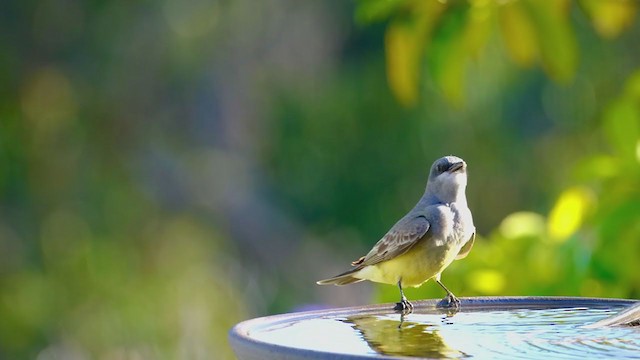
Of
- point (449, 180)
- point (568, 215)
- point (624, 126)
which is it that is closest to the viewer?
point (449, 180)

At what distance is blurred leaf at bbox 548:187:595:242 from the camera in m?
4.09

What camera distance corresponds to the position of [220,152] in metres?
14.3

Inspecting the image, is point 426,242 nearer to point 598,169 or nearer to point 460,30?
point 460,30

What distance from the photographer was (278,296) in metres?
12.1

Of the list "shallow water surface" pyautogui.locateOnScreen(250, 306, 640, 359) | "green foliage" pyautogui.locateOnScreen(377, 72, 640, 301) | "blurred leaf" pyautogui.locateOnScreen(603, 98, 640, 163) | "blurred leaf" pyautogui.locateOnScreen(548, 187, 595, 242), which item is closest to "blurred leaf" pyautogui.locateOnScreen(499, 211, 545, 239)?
"green foliage" pyautogui.locateOnScreen(377, 72, 640, 301)

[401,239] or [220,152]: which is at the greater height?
[220,152]

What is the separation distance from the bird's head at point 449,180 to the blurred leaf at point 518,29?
398 mm

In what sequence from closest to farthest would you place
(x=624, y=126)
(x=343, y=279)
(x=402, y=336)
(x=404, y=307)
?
(x=402, y=336) → (x=404, y=307) → (x=343, y=279) → (x=624, y=126)

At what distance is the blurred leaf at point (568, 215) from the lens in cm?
409

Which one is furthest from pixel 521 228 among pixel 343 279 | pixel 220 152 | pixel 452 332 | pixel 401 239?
pixel 220 152

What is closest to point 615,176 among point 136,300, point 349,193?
point 136,300

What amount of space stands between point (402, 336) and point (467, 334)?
144 mm

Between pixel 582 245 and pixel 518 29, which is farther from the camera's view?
pixel 582 245

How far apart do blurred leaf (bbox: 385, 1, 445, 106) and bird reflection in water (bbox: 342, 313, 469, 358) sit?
3.09ft
